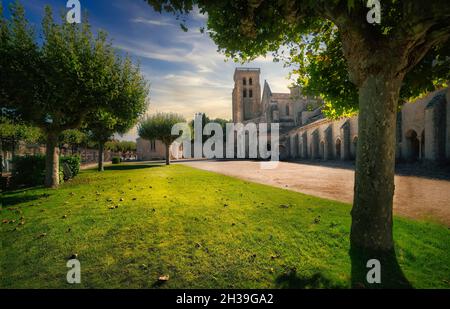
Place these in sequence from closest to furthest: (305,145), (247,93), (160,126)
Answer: (160,126), (305,145), (247,93)

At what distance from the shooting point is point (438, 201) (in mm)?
7539

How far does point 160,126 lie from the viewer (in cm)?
2970

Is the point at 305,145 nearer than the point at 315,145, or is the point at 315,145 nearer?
the point at 315,145

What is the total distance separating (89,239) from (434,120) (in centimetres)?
2342

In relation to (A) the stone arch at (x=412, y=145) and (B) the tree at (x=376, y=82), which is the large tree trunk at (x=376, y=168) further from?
(A) the stone arch at (x=412, y=145)

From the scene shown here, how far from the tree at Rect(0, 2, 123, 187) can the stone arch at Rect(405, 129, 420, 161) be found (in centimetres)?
2491

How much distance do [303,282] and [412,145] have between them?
2441 centimetres

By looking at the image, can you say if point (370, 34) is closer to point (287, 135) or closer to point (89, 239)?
point (89, 239)

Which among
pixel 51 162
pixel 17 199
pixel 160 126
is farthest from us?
pixel 160 126

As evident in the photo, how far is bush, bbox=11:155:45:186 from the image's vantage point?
12.2 meters

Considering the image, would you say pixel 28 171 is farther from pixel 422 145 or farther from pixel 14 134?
pixel 422 145

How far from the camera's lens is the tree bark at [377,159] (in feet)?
12.7

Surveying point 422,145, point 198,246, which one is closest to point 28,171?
point 198,246

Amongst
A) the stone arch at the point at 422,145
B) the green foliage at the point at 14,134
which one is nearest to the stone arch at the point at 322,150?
the stone arch at the point at 422,145
